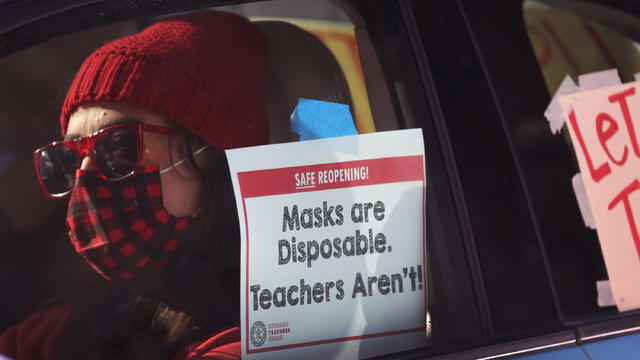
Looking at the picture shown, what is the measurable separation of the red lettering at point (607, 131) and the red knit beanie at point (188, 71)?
82 centimetres

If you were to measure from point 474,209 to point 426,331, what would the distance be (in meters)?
0.29

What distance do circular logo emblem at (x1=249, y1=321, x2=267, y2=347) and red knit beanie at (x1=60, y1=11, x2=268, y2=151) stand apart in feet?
1.45

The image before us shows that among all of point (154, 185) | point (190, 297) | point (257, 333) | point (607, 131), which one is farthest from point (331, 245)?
point (607, 131)

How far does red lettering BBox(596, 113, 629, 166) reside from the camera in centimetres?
122

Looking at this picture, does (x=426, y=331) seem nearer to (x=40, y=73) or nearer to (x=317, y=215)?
(x=317, y=215)

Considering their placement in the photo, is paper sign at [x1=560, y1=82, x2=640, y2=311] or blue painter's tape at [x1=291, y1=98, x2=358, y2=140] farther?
paper sign at [x1=560, y1=82, x2=640, y2=311]

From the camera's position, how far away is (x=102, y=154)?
1.23 metres

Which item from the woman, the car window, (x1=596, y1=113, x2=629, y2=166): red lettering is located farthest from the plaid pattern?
(x1=596, y1=113, x2=629, y2=166): red lettering

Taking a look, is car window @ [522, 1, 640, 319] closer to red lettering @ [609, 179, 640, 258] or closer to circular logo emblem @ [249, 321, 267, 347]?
red lettering @ [609, 179, 640, 258]

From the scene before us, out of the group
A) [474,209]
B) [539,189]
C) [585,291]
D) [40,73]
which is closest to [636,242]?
[585,291]

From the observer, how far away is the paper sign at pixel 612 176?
1.20 meters

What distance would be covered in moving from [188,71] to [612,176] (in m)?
1.06

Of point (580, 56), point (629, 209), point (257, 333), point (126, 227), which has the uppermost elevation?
point (580, 56)

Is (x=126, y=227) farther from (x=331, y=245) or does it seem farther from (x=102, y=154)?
(x=331, y=245)
